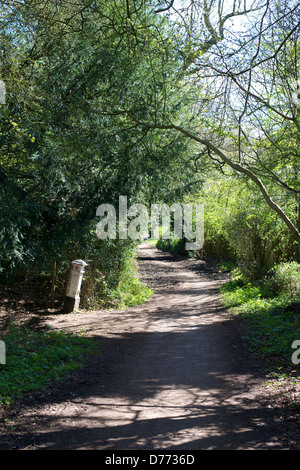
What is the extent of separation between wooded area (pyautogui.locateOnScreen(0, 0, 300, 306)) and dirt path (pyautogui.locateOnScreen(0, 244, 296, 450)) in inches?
94.5

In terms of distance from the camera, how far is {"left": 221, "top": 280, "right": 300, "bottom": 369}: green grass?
24.0 ft

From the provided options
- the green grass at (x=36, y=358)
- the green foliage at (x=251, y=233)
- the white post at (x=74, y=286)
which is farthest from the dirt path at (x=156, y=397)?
the green foliage at (x=251, y=233)

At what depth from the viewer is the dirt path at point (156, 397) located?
4.10 metres

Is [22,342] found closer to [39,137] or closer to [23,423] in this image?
[23,423]

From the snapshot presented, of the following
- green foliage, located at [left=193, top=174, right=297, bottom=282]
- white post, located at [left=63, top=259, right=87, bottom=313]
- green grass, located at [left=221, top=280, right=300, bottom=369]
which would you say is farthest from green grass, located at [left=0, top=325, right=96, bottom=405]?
green foliage, located at [left=193, top=174, right=297, bottom=282]

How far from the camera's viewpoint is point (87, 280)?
11.9 metres

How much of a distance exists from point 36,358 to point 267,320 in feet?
18.1

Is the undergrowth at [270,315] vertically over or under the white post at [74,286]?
under

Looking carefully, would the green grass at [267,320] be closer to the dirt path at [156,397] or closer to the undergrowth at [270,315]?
the undergrowth at [270,315]

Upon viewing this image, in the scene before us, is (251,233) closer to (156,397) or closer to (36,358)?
(36,358)

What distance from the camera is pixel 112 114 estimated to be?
7289mm

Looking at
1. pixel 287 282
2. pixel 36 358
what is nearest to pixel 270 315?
pixel 287 282

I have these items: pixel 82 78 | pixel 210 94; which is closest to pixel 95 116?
pixel 82 78

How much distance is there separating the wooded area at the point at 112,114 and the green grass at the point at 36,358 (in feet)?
5.41
